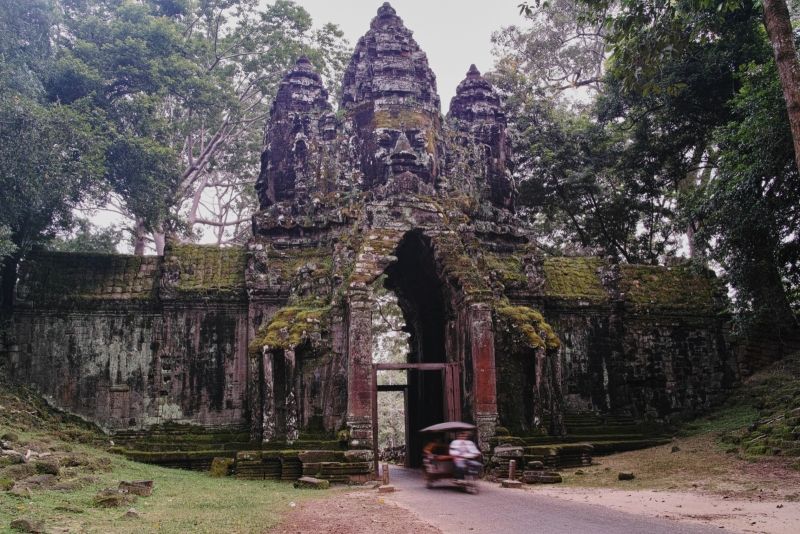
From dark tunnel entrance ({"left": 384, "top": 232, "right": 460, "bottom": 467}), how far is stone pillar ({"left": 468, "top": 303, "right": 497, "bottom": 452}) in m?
2.83

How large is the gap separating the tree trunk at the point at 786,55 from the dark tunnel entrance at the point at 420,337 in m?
9.57

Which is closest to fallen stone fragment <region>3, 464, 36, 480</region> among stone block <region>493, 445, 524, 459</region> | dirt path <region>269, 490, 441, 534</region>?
dirt path <region>269, 490, 441, 534</region>

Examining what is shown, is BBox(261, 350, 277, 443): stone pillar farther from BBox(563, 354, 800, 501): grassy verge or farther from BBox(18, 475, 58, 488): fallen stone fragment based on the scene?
BBox(563, 354, 800, 501): grassy verge

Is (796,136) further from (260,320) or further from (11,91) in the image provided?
(11,91)

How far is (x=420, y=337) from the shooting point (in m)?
20.0

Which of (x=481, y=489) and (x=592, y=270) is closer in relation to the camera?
(x=481, y=489)

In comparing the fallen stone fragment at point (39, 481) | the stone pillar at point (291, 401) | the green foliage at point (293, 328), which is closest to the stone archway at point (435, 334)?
the green foliage at point (293, 328)

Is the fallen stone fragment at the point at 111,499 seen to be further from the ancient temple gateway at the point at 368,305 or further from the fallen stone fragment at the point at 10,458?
the ancient temple gateway at the point at 368,305

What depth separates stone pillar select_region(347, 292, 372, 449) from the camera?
14125 mm

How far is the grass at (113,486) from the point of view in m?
7.33

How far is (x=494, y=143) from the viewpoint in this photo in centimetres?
2039

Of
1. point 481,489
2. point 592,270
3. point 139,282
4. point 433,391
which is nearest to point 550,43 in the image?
point 592,270

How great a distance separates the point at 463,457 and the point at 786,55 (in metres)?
7.90

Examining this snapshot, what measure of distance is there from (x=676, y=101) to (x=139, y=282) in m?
15.1
